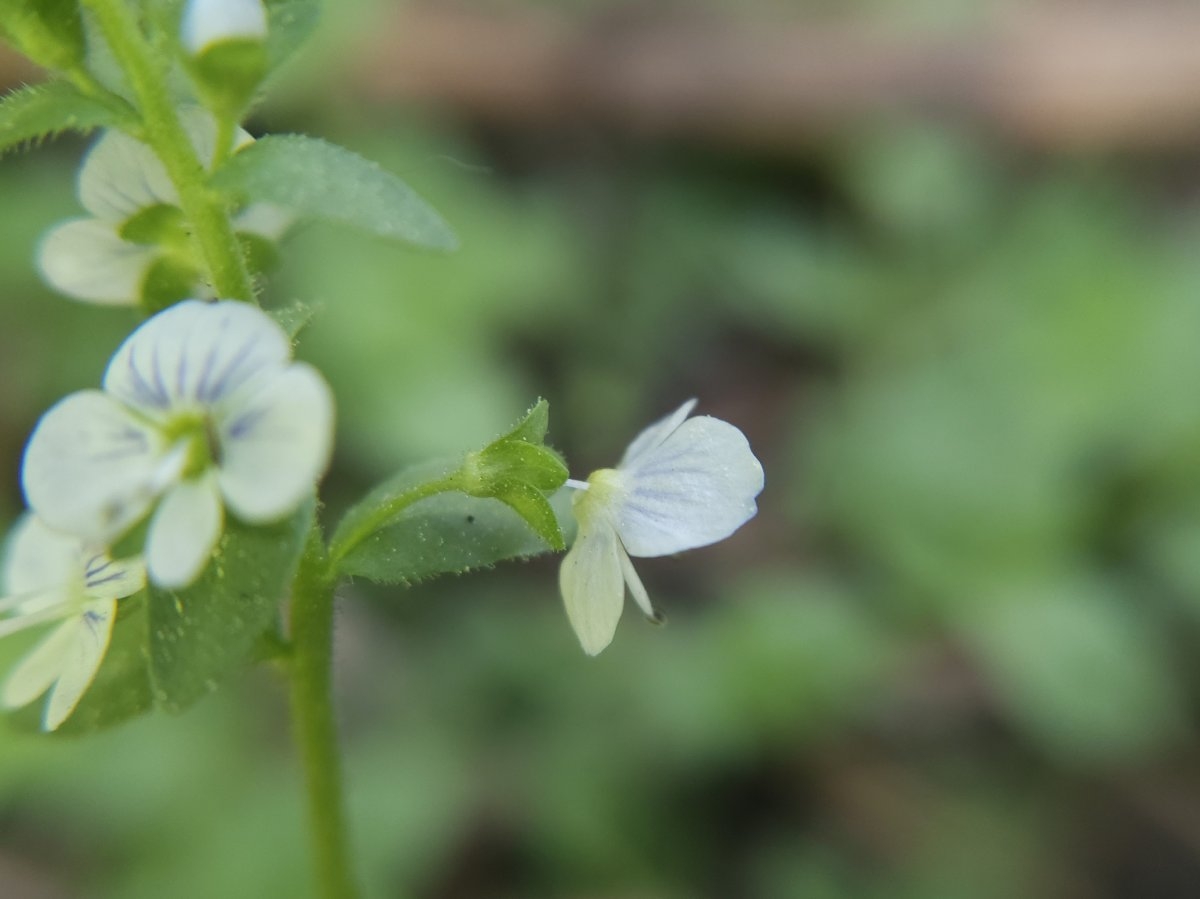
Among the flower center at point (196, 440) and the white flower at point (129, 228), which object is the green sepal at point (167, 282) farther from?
the flower center at point (196, 440)

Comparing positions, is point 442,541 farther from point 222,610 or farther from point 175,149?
point 175,149

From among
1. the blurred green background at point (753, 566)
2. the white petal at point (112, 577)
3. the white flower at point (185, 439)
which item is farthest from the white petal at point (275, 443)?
the blurred green background at point (753, 566)

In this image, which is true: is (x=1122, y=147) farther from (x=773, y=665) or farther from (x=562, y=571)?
(x=562, y=571)

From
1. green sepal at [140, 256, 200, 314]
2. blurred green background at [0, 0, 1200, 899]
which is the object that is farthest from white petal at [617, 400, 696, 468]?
blurred green background at [0, 0, 1200, 899]

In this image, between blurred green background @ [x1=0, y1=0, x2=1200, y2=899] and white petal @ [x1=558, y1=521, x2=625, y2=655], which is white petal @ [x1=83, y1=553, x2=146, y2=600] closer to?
white petal @ [x1=558, y1=521, x2=625, y2=655]

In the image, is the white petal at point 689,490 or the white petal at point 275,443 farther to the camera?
the white petal at point 689,490

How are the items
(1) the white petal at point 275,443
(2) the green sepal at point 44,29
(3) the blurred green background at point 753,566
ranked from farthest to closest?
(3) the blurred green background at point 753,566 < (2) the green sepal at point 44,29 < (1) the white petal at point 275,443
